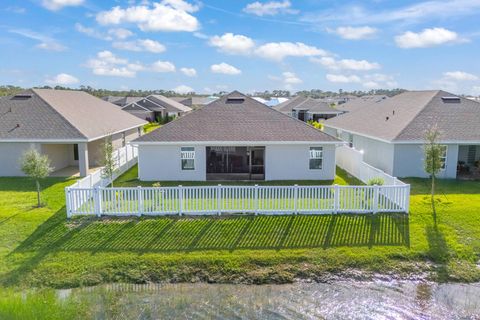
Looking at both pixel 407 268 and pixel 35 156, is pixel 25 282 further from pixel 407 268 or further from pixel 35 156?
pixel 407 268

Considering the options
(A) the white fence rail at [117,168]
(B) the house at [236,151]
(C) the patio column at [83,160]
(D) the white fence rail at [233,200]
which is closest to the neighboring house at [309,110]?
(A) the white fence rail at [117,168]

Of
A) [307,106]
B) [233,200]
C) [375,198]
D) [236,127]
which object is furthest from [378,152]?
[307,106]

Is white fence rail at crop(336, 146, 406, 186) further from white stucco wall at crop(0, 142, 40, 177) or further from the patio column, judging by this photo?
white stucco wall at crop(0, 142, 40, 177)

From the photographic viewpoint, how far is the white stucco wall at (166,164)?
2002 centimetres


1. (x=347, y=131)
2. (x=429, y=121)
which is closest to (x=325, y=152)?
(x=429, y=121)

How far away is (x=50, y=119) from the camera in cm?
2181

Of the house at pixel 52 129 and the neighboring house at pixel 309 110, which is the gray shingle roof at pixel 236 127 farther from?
the neighboring house at pixel 309 110

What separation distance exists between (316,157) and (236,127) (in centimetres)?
447

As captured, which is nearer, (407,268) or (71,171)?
(407,268)

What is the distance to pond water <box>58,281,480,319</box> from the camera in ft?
29.8

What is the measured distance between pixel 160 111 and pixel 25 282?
51.1 m

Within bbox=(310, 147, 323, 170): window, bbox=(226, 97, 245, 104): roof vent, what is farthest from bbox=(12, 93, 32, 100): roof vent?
bbox=(310, 147, 323, 170): window

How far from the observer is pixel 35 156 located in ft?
51.0

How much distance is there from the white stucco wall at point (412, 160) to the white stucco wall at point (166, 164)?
33.3 feet
